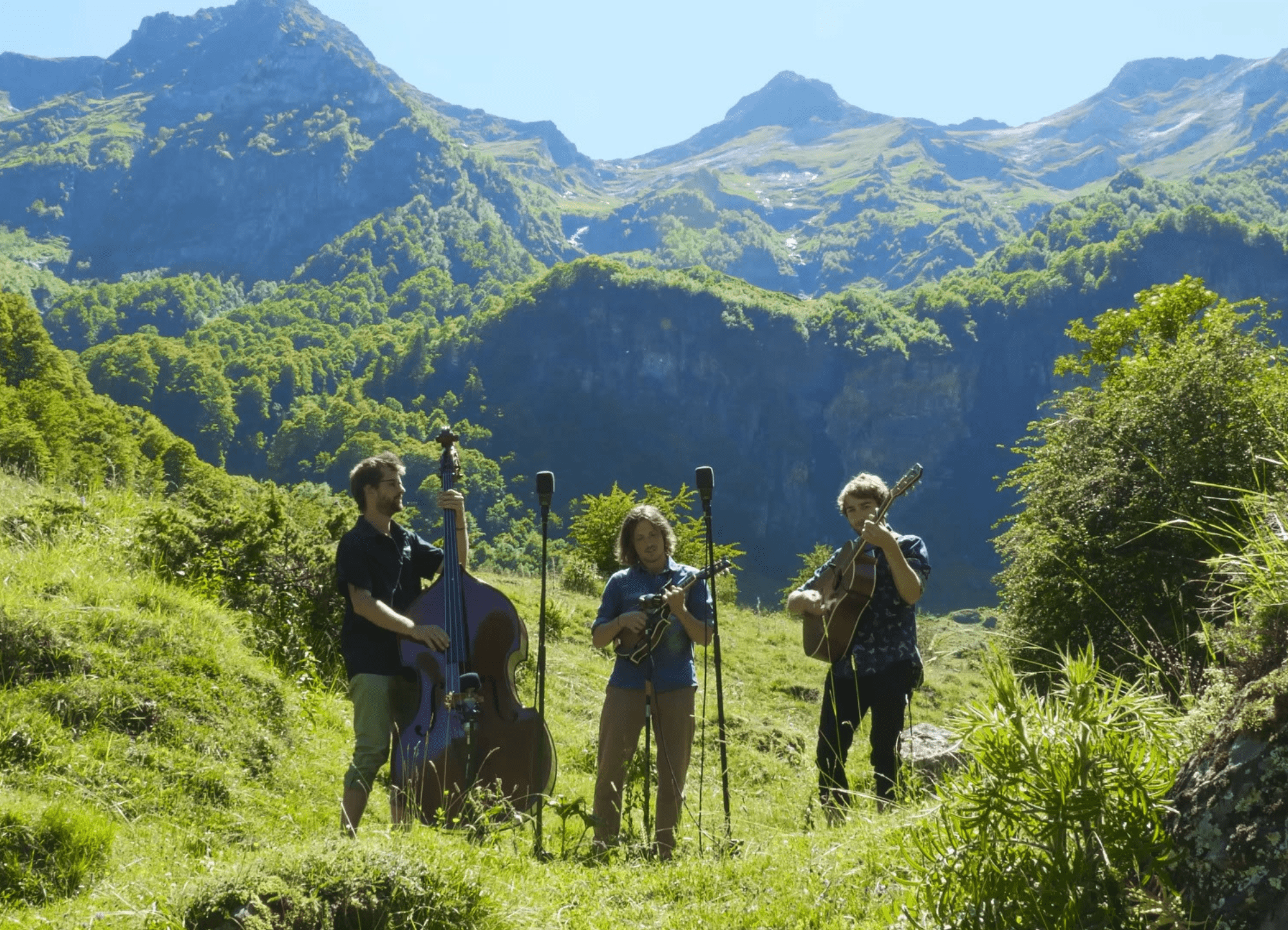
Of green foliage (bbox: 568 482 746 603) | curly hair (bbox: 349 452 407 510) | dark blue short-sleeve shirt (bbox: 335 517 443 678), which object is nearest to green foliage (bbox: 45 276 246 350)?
green foliage (bbox: 568 482 746 603)

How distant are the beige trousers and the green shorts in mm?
935

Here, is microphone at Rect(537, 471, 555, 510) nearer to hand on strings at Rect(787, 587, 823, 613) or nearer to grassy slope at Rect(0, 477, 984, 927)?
hand on strings at Rect(787, 587, 823, 613)

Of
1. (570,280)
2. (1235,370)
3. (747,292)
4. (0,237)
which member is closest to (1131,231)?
(747,292)

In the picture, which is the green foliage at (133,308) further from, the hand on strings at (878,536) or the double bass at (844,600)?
the hand on strings at (878,536)

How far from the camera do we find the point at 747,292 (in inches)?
6634

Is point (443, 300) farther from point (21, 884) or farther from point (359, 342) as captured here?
point (21, 884)

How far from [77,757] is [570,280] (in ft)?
537

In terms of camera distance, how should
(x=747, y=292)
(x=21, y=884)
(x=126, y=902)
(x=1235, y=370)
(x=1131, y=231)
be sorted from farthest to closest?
(x=747, y=292) < (x=1131, y=231) < (x=1235, y=370) < (x=21, y=884) < (x=126, y=902)

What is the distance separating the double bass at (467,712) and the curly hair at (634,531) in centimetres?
63

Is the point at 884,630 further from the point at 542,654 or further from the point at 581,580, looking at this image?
the point at 581,580

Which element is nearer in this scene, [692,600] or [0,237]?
[692,600]

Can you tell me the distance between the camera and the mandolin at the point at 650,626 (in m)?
4.33

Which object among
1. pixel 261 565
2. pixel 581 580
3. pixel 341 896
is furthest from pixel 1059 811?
pixel 581 580

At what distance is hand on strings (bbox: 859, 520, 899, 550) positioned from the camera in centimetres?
435
